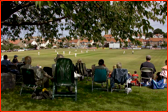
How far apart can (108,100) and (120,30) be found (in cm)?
249

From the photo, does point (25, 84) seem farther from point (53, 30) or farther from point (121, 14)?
point (53, 30)

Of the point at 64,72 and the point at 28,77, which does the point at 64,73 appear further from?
the point at 28,77

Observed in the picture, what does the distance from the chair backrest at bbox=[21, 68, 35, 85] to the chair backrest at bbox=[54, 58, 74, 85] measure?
2.73 ft

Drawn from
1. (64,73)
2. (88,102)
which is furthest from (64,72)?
(88,102)

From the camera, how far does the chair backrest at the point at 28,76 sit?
6348 mm

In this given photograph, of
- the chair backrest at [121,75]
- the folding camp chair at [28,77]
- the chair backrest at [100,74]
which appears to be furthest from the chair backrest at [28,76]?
the chair backrest at [121,75]

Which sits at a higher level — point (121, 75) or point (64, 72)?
point (64, 72)

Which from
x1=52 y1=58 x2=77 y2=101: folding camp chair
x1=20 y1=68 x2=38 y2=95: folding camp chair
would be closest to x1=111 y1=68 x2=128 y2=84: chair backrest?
x1=52 y1=58 x2=77 y2=101: folding camp chair

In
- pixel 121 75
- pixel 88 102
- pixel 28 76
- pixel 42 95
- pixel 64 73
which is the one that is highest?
pixel 64 73

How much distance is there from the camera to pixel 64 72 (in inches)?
243

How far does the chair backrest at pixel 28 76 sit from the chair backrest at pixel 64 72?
83cm

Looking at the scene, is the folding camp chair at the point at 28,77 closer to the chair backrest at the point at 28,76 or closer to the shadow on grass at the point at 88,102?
the chair backrest at the point at 28,76

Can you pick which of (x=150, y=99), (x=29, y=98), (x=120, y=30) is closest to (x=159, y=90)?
(x=150, y=99)

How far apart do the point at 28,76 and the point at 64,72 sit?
126cm
